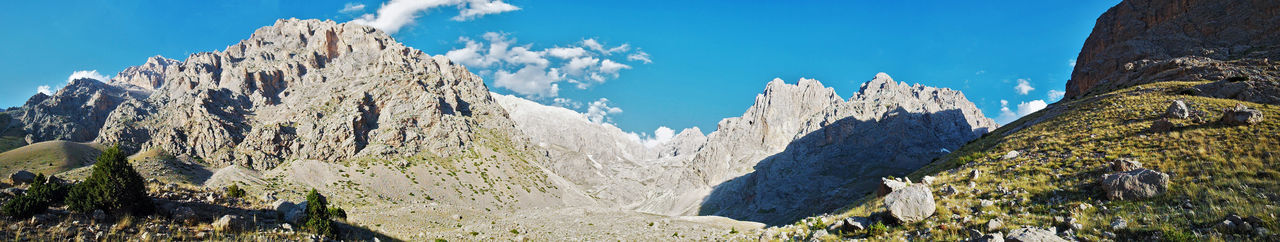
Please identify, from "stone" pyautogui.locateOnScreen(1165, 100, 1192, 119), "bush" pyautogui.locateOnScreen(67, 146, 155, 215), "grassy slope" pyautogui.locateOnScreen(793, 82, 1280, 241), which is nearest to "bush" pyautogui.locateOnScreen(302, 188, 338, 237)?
"bush" pyautogui.locateOnScreen(67, 146, 155, 215)

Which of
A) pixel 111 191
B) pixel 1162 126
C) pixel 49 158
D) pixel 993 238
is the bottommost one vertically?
pixel 993 238

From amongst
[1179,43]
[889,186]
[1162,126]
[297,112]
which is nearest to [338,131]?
[297,112]

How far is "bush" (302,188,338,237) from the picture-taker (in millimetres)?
19600

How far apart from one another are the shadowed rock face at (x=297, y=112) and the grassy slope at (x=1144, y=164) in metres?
138

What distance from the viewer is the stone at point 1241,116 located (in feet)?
72.5

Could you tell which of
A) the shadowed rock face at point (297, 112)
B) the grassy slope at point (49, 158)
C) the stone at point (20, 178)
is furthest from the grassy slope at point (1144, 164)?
the grassy slope at point (49, 158)

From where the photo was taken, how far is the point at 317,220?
20422mm

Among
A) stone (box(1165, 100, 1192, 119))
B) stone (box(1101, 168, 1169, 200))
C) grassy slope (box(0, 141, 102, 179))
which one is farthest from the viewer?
grassy slope (box(0, 141, 102, 179))

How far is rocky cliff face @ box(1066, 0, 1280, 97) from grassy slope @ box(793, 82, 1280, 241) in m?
35.6

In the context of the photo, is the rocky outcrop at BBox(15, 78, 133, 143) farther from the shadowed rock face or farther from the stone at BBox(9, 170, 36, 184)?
the stone at BBox(9, 170, 36, 184)

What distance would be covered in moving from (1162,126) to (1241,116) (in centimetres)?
324

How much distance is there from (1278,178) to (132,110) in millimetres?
240196

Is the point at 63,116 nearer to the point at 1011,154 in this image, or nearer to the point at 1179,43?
the point at 1011,154

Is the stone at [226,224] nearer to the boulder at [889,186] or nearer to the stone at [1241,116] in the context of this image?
the boulder at [889,186]
